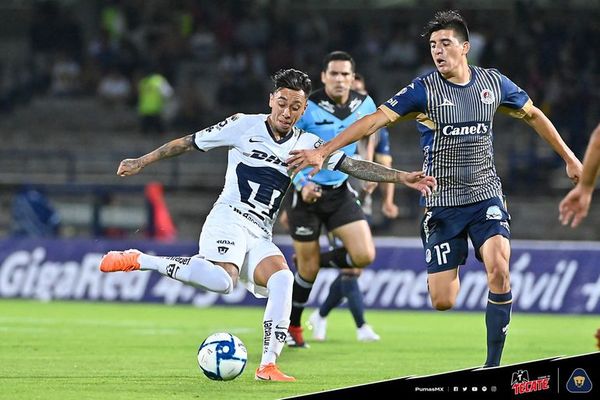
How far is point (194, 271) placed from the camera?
28.8 ft

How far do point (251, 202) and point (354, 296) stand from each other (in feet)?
11.7

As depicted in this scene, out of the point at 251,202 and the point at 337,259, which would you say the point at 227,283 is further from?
the point at 337,259

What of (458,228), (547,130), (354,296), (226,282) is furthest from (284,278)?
(354,296)

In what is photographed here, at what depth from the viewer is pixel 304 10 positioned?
2864cm

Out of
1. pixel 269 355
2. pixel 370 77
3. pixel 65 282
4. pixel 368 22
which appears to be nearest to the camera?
pixel 269 355

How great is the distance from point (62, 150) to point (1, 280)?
8033 millimetres

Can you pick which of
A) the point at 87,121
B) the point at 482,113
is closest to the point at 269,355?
the point at 482,113

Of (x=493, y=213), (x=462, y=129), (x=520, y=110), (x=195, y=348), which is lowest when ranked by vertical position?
(x=195, y=348)

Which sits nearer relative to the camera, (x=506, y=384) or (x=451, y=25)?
(x=506, y=384)

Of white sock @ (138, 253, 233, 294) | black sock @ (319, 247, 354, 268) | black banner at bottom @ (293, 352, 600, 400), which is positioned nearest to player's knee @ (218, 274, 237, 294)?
white sock @ (138, 253, 233, 294)

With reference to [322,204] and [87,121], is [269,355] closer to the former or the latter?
[322,204]

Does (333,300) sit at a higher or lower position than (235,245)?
lower

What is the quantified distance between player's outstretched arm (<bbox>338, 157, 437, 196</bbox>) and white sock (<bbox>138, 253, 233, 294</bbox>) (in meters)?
1.12

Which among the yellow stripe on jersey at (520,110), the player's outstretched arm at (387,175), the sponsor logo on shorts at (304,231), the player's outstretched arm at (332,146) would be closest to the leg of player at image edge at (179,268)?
the player's outstretched arm at (332,146)
